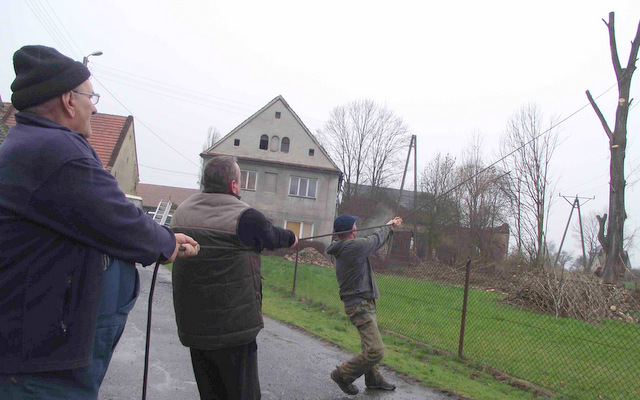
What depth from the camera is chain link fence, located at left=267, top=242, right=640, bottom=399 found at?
23.3 feet

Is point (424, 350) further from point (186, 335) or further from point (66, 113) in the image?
point (66, 113)

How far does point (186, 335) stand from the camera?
3.14 meters

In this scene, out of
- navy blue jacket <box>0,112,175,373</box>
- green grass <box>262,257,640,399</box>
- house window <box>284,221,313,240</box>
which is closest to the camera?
navy blue jacket <box>0,112,175,373</box>

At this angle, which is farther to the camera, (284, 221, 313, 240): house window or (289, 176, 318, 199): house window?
(289, 176, 318, 199): house window

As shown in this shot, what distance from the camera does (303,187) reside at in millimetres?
35781

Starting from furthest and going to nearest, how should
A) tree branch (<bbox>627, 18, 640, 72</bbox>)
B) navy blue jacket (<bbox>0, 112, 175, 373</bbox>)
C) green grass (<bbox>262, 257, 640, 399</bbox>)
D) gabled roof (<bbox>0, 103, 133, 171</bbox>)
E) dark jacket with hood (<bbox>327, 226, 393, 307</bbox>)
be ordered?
gabled roof (<bbox>0, 103, 133, 171</bbox>)
tree branch (<bbox>627, 18, 640, 72</bbox>)
green grass (<bbox>262, 257, 640, 399</bbox>)
dark jacket with hood (<bbox>327, 226, 393, 307</bbox>)
navy blue jacket (<bbox>0, 112, 175, 373</bbox>)

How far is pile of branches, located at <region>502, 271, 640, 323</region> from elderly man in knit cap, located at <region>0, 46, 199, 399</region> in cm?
1234

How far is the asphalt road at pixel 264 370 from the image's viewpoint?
4906 mm

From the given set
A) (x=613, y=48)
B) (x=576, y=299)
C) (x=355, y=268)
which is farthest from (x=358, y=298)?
(x=613, y=48)

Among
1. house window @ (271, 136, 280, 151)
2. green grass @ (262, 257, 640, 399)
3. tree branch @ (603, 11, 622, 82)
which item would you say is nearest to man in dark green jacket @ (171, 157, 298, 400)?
green grass @ (262, 257, 640, 399)

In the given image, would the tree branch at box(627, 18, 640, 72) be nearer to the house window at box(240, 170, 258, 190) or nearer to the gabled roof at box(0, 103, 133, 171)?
the gabled roof at box(0, 103, 133, 171)

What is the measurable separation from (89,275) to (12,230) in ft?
0.98

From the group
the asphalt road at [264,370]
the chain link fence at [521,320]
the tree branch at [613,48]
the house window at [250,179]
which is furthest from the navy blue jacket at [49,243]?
the house window at [250,179]

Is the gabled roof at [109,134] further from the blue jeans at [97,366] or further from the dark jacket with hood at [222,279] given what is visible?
the blue jeans at [97,366]
